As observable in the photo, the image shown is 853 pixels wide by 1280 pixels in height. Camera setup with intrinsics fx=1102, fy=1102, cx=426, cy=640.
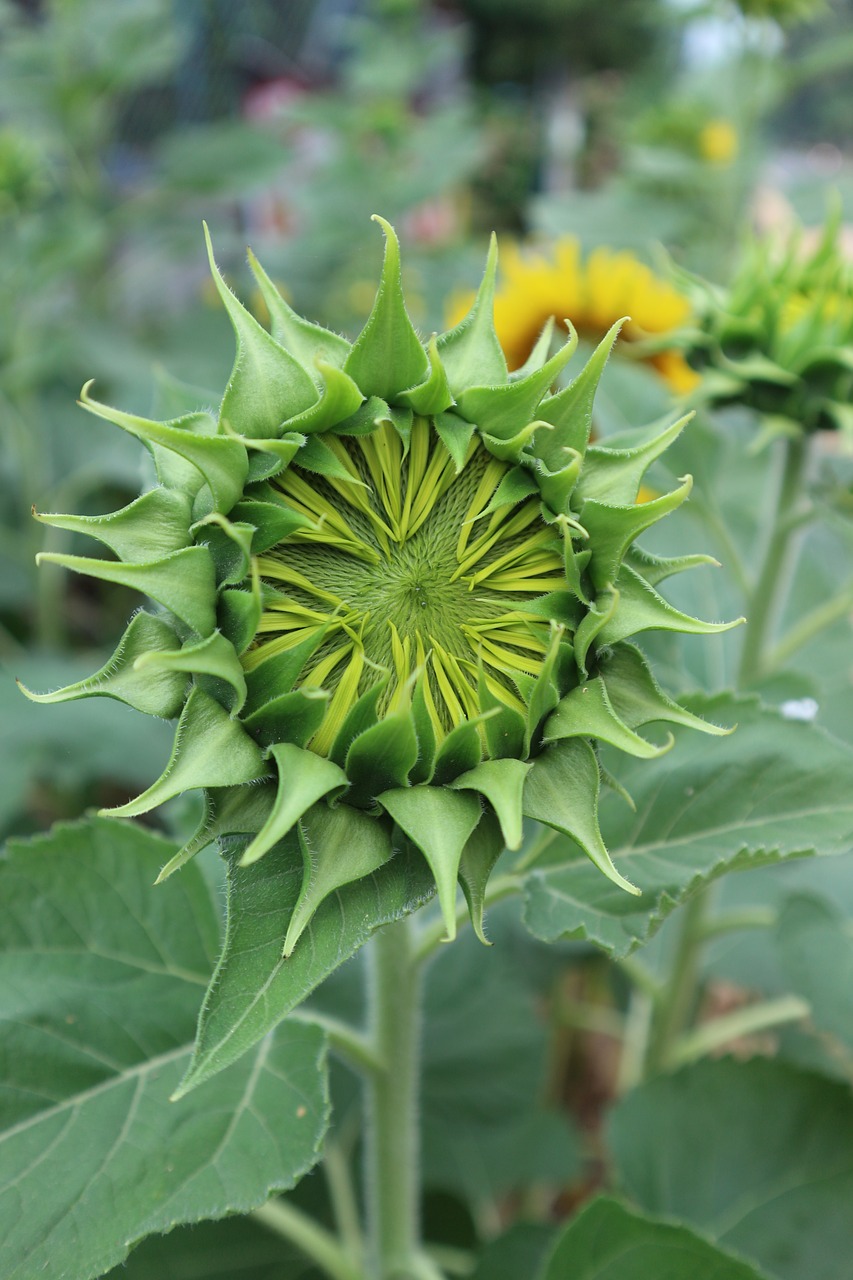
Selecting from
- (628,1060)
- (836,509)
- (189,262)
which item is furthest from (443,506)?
(189,262)

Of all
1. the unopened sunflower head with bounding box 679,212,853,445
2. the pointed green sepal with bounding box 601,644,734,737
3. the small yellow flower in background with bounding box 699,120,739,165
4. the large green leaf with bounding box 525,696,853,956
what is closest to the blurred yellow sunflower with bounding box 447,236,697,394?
the unopened sunflower head with bounding box 679,212,853,445

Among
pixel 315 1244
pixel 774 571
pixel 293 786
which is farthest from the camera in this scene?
pixel 774 571

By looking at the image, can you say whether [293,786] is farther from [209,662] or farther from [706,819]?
[706,819]

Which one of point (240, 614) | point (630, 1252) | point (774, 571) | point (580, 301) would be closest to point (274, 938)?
point (240, 614)

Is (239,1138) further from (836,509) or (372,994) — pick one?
(836,509)

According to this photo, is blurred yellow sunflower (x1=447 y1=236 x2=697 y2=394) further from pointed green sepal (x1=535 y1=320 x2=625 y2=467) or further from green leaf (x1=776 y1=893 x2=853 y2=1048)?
pointed green sepal (x1=535 y1=320 x2=625 y2=467)
